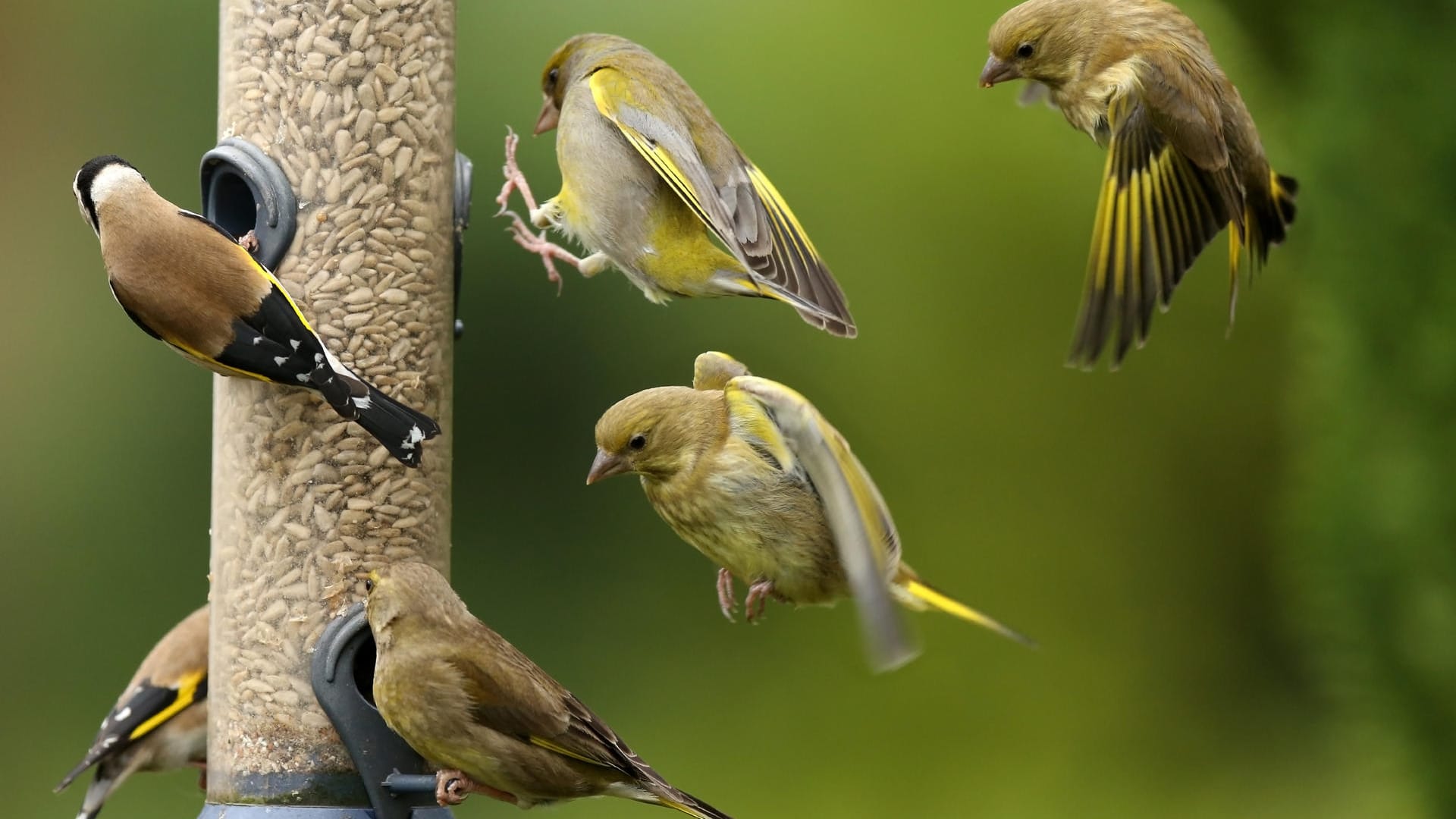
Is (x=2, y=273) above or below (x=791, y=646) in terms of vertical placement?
above

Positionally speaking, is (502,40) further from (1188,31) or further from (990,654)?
(1188,31)

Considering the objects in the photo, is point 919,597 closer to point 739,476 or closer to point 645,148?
point 739,476

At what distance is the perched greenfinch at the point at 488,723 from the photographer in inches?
181

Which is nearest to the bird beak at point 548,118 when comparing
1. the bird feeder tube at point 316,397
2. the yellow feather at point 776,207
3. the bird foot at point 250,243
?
the bird feeder tube at point 316,397

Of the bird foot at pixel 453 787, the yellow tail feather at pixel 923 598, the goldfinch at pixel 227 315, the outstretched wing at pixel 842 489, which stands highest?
the goldfinch at pixel 227 315

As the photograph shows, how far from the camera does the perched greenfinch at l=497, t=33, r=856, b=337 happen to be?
4.98 m

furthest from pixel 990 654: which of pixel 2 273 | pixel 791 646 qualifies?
pixel 2 273

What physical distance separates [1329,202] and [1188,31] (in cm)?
201

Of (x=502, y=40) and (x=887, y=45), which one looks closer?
(x=502, y=40)

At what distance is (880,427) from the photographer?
8.88 meters

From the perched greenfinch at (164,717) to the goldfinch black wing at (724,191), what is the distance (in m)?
2.18

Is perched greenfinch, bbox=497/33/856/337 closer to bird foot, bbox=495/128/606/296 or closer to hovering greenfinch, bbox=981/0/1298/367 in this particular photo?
bird foot, bbox=495/128/606/296

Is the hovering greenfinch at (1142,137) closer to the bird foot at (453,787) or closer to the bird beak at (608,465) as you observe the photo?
the bird beak at (608,465)

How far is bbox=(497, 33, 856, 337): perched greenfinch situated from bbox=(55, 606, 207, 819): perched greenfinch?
173 cm
